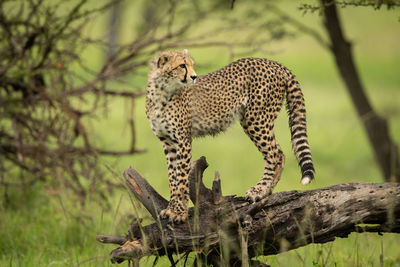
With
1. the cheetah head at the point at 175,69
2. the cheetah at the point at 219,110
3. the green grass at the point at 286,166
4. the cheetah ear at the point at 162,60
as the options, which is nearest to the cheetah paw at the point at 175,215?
the cheetah at the point at 219,110

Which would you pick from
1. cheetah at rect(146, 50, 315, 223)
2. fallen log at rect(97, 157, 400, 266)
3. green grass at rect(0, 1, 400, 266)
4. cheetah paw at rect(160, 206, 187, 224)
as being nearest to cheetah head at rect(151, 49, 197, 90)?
cheetah at rect(146, 50, 315, 223)

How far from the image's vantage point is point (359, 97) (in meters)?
8.88

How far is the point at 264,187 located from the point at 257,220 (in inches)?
13.9

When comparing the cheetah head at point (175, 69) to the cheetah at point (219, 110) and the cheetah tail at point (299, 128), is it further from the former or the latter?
the cheetah tail at point (299, 128)

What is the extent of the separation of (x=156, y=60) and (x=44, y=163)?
10.4ft

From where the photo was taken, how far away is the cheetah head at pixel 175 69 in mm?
3785

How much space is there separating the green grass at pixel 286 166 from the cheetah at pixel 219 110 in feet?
1.55

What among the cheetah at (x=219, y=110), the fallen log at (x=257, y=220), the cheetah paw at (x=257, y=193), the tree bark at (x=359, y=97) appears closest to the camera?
the fallen log at (x=257, y=220)

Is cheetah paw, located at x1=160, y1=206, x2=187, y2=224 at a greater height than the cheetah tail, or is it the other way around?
the cheetah tail

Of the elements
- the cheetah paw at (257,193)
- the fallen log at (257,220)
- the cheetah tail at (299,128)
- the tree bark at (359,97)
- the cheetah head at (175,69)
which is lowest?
the fallen log at (257,220)

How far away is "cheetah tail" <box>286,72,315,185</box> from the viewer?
3924mm

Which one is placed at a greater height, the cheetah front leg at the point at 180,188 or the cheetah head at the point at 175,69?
the cheetah head at the point at 175,69

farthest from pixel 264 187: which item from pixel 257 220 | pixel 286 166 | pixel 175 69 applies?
pixel 286 166

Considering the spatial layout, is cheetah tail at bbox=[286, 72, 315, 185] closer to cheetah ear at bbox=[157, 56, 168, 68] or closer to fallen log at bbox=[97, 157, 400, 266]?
fallen log at bbox=[97, 157, 400, 266]
